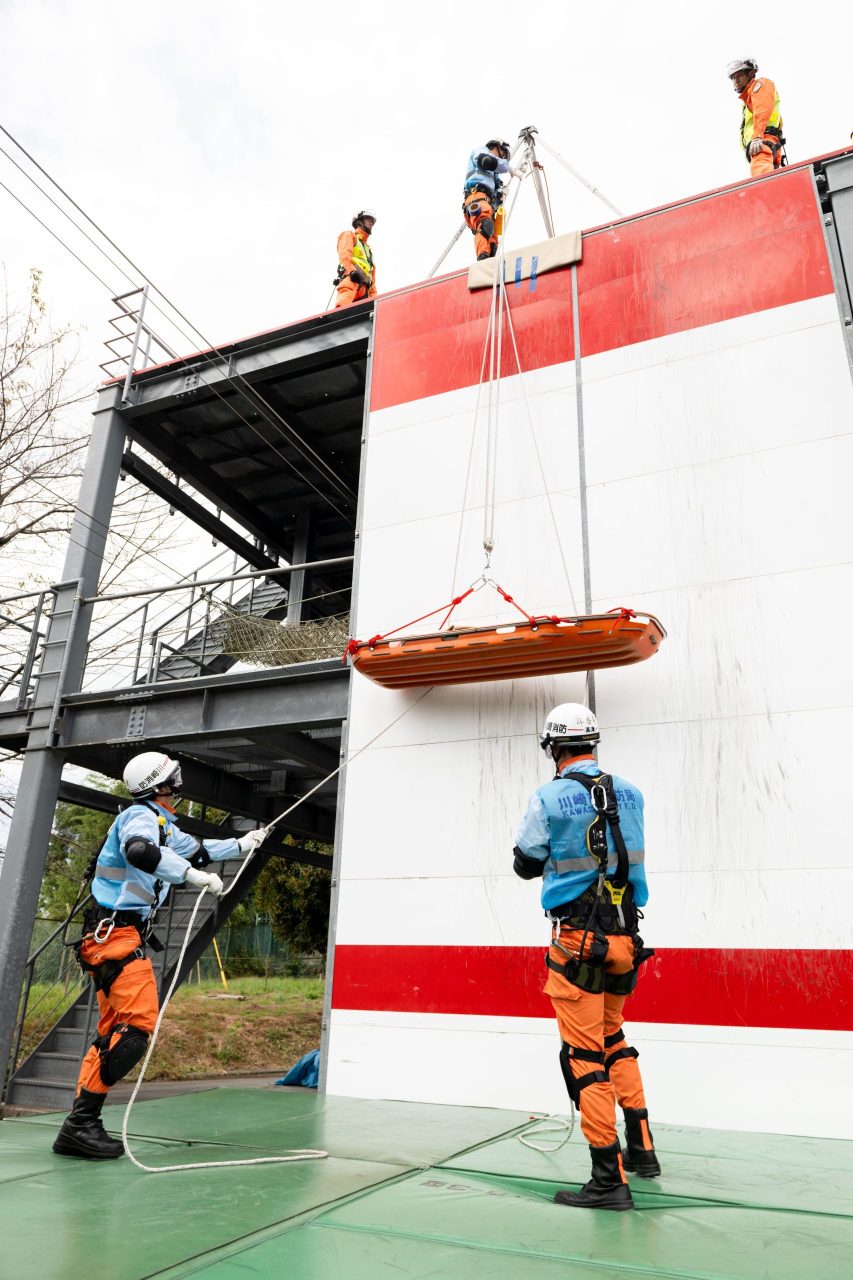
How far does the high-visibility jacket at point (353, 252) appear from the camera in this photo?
11.4m

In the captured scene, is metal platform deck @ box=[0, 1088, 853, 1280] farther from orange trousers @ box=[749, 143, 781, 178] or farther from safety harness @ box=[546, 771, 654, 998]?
orange trousers @ box=[749, 143, 781, 178]

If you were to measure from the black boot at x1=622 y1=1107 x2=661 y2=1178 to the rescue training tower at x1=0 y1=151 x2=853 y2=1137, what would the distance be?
1976 millimetres

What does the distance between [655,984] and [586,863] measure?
2.73 m

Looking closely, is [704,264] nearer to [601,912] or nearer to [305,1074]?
[601,912]

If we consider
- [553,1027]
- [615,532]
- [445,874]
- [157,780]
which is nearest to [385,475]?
[615,532]

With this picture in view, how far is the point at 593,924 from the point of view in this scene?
3.78 metres

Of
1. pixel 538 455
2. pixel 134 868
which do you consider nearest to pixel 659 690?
pixel 538 455

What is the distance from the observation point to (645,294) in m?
8.01

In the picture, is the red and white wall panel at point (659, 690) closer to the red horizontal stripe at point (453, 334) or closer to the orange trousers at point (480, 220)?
the red horizontal stripe at point (453, 334)

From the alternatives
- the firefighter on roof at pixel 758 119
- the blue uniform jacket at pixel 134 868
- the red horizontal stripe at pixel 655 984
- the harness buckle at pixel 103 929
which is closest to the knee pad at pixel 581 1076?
the blue uniform jacket at pixel 134 868

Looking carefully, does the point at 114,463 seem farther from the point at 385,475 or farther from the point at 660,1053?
the point at 660,1053

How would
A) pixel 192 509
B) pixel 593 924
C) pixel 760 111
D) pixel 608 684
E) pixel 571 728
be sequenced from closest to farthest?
pixel 593 924, pixel 571 728, pixel 608 684, pixel 760 111, pixel 192 509

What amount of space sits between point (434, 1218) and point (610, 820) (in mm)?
1693

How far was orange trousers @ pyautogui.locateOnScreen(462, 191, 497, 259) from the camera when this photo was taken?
9641 mm
